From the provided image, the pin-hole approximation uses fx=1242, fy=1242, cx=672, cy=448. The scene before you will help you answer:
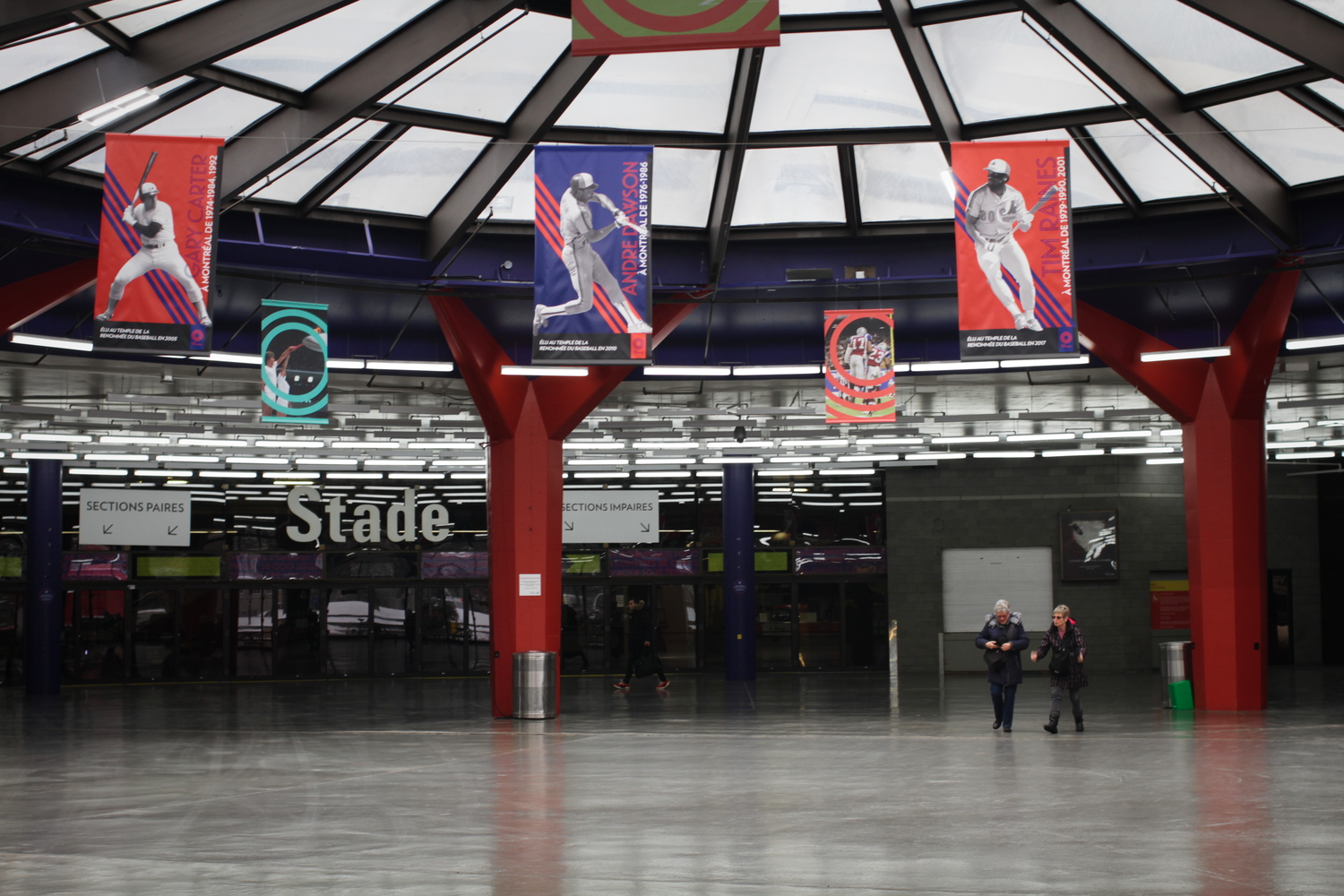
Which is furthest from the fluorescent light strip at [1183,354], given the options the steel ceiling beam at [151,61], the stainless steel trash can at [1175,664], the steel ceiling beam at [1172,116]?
the steel ceiling beam at [151,61]

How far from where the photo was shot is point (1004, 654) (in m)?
15.9

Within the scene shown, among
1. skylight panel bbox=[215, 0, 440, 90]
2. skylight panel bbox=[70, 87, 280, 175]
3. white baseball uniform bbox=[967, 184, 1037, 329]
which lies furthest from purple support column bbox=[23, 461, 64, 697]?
white baseball uniform bbox=[967, 184, 1037, 329]

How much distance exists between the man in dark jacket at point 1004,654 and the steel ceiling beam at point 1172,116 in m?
6.04

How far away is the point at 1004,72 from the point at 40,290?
12.2 m

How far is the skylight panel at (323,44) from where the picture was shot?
12836mm

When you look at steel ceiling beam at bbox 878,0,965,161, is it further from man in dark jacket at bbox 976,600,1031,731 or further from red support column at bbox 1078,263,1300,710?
man in dark jacket at bbox 976,600,1031,731

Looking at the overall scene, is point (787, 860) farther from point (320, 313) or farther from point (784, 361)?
point (784, 361)

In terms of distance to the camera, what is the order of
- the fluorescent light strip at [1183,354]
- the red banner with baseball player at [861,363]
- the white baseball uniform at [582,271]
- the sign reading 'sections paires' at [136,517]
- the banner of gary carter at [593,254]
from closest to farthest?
1. the banner of gary carter at [593,254]
2. the white baseball uniform at [582,271]
3. the red banner with baseball player at [861,363]
4. the fluorescent light strip at [1183,354]
5. the sign reading 'sections paires' at [136,517]

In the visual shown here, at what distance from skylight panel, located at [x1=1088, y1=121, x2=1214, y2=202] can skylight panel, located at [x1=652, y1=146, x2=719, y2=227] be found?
5117 mm

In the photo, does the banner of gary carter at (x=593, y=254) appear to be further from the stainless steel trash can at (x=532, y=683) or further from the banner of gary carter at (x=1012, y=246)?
the stainless steel trash can at (x=532, y=683)

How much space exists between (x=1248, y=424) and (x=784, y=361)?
25.0 feet

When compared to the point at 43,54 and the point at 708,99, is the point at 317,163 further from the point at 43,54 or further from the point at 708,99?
the point at 708,99

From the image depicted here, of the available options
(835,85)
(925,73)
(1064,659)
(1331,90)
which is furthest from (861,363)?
(1331,90)

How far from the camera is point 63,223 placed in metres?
15.8
